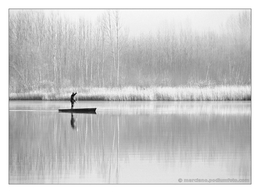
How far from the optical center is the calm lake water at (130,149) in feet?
21.7

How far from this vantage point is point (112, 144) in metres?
9.05

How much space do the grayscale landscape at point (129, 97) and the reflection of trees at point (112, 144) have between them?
0.02 meters

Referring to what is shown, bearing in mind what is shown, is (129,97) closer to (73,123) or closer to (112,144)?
(73,123)

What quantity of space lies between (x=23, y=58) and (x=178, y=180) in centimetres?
1787

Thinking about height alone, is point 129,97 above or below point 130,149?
above

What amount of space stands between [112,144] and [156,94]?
11801mm

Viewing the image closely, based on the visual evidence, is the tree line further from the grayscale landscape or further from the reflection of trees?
the reflection of trees

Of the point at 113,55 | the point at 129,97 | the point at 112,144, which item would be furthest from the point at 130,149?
the point at 113,55

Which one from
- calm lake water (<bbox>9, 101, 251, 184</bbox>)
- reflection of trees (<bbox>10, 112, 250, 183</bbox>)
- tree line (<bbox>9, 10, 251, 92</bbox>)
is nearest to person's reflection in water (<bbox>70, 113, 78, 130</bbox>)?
calm lake water (<bbox>9, 101, 251, 184</bbox>)

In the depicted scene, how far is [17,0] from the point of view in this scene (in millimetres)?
11047

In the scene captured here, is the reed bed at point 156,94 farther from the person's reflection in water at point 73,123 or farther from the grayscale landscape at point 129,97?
the person's reflection in water at point 73,123

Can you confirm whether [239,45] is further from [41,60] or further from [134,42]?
[41,60]

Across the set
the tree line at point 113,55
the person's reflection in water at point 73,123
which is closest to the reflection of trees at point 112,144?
the person's reflection in water at point 73,123
